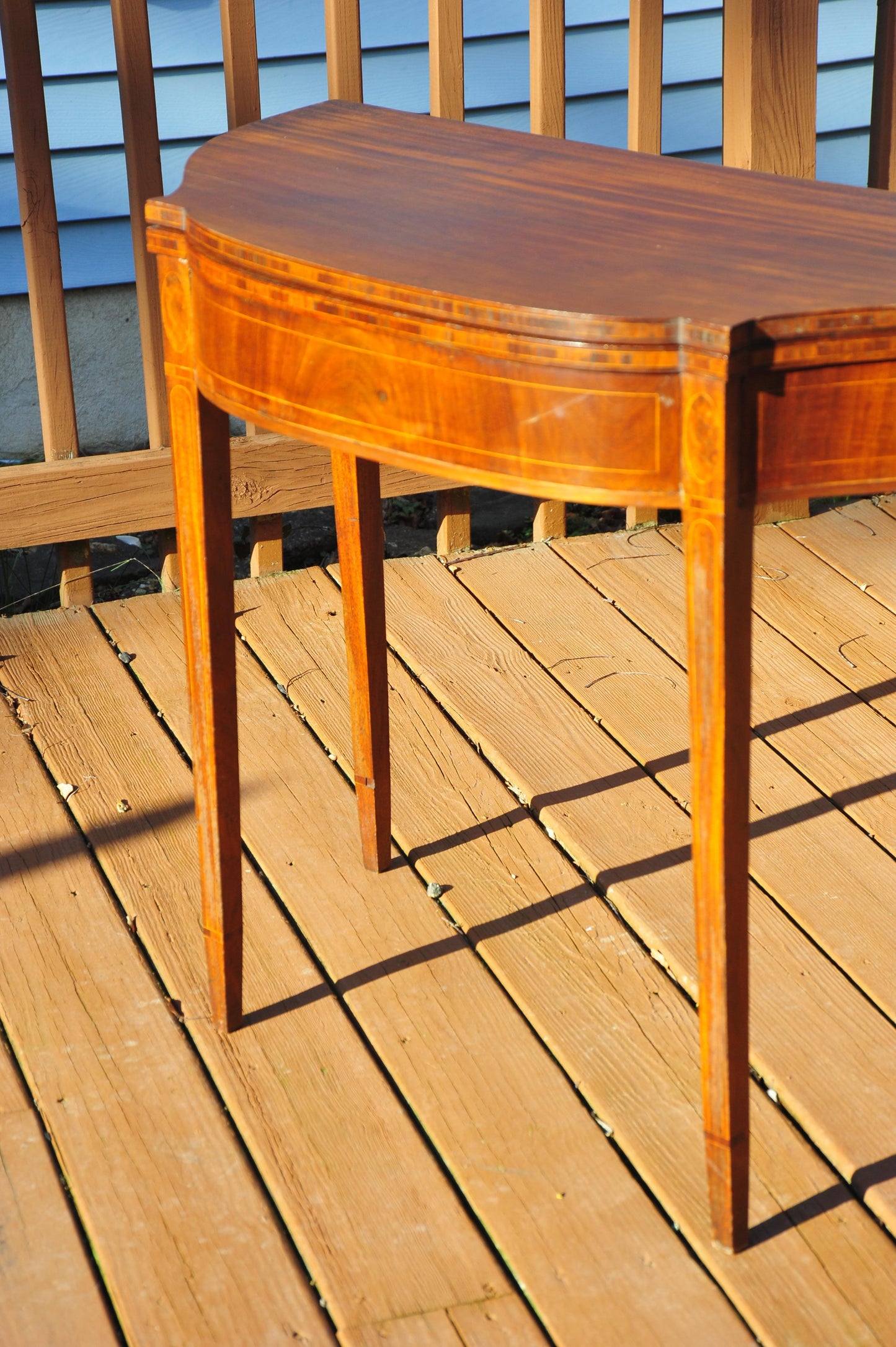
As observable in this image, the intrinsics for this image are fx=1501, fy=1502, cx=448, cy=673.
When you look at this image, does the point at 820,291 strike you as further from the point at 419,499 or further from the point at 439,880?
the point at 419,499

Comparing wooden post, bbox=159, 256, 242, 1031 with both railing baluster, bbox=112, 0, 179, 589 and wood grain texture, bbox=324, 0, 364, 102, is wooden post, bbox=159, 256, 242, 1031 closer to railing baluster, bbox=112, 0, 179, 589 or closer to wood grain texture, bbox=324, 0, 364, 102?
railing baluster, bbox=112, 0, 179, 589

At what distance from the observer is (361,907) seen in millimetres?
1718

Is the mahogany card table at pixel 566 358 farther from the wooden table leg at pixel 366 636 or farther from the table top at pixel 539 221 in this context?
the wooden table leg at pixel 366 636

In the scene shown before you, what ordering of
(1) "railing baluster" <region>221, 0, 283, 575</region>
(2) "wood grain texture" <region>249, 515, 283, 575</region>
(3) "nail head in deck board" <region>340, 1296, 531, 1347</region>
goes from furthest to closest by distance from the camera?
(2) "wood grain texture" <region>249, 515, 283, 575</region> → (1) "railing baluster" <region>221, 0, 283, 575</region> → (3) "nail head in deck board" <region>340, 1296, 531, 1347</region>

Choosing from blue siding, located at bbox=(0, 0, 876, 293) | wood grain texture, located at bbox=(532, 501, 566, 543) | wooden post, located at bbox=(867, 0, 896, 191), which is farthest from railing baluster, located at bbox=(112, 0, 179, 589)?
blue siding, located at bbox=(0, 0, 876, 293)

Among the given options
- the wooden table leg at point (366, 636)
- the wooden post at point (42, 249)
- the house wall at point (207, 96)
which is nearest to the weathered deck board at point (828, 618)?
the wooden table leg at point (366, 636)

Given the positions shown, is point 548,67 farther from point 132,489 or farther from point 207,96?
point 207,96

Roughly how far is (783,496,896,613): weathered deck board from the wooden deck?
0.07 ft

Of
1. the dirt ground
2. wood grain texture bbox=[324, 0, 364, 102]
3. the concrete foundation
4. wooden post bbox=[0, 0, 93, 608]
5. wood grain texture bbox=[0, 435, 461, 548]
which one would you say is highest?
wood grain texture bbox=[324, 0, 364, 102]

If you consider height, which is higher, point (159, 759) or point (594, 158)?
point (594, 158)

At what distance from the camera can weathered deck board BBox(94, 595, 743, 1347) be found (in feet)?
4.04

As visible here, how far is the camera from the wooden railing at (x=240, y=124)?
2238mm

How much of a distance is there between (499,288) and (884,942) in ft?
3.04

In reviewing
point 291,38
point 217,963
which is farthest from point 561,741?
point 291,38
